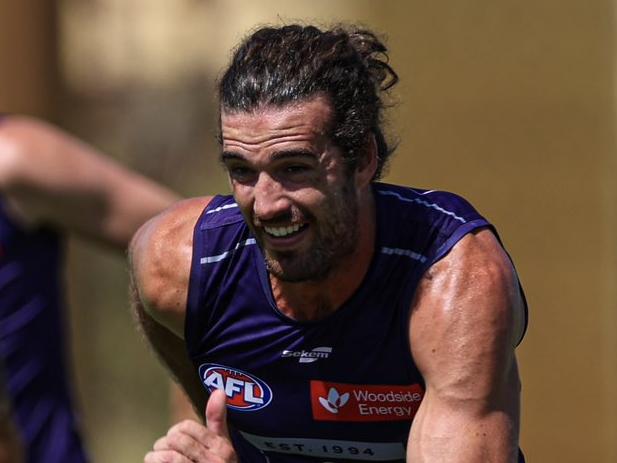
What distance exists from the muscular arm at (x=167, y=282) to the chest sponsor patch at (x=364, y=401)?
1.31ft

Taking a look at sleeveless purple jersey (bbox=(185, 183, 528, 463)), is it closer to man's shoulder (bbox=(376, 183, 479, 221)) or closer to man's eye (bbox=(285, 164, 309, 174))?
man's shoulder (bbox=(376, 183, 479, 221))

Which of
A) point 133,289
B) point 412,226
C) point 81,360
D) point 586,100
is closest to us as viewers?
point 412,226

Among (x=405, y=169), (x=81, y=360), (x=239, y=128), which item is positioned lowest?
(x=81, y=360)

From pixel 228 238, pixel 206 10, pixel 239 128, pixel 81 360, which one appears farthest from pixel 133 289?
pixel 81 360

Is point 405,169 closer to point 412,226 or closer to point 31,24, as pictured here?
point 31,24

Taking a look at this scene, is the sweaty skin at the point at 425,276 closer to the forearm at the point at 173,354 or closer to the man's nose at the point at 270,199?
the man's nose at the point at 270,199

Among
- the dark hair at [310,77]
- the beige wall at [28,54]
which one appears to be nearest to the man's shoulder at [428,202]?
the dark hair at [310,77]

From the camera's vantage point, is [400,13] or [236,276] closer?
[236,276]

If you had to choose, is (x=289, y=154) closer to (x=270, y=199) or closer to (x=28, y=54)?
(x=270, y=199)

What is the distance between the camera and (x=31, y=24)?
25.7 feet

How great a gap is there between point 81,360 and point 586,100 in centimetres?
327

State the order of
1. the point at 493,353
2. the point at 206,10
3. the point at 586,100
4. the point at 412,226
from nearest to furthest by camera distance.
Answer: the point at 493,353, the point at 412,226, the point at 586,100, the point at 206,10

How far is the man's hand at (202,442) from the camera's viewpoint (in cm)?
327

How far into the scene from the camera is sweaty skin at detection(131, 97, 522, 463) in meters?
3.15
